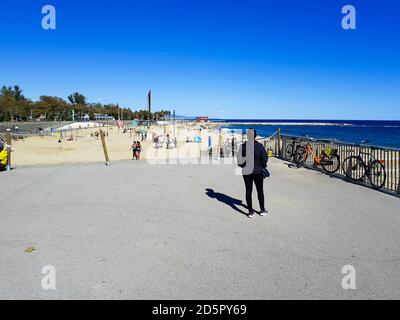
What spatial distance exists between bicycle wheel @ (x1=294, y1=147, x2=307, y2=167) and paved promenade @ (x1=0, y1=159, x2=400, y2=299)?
3.47 m

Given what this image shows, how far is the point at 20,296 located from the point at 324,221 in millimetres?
4831

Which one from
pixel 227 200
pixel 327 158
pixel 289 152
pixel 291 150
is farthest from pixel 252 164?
pixel 289 152

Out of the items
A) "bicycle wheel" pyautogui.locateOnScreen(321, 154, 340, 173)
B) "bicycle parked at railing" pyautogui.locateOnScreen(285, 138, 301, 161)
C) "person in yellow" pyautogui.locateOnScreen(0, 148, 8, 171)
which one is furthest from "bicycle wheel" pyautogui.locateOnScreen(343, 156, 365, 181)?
"person in yellow" pyautogui.locateOnScreen(0, 148, 8, 171)

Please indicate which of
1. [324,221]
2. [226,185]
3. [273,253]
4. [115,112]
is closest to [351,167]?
[226,185]

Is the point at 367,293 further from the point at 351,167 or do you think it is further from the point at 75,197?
the point at 351,167

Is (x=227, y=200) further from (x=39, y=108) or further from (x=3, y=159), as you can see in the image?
(x=39, y=108)

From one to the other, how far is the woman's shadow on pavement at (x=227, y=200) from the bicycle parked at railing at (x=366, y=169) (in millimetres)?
3895

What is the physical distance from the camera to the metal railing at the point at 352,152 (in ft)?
29.0

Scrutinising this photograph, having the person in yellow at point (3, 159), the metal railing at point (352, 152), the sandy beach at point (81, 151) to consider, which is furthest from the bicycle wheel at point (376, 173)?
the person in yellow at point (3, 159)

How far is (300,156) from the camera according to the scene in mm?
12656

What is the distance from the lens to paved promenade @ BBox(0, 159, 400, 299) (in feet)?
11.9

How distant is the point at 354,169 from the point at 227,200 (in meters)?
4.50

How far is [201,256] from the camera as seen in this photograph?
4.45 m

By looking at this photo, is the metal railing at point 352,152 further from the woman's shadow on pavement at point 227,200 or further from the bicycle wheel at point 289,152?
the woman's shadow on pavement at point 227,200
